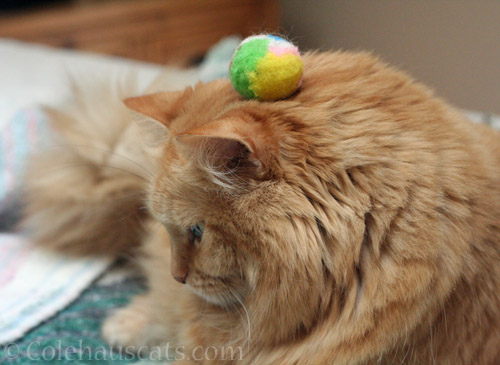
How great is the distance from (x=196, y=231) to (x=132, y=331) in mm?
392

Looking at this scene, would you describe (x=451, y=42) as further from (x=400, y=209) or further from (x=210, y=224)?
(x=210, y=224)

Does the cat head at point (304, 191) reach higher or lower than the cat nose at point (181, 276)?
higher

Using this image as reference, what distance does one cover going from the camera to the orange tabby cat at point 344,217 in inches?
29.1

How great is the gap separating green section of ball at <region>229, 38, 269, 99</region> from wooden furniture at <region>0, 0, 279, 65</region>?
2.39 meters

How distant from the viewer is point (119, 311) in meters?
1.14

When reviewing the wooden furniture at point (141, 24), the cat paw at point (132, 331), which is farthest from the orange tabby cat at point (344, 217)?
the wooden furniture at point (141, 24)

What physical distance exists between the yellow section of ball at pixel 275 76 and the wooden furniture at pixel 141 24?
7.96 feet

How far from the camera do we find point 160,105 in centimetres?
94

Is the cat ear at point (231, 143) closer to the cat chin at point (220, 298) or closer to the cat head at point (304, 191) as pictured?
the cat head at point (304, 191)

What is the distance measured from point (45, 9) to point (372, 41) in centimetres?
236

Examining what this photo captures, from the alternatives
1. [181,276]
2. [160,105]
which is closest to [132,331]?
[181,276]

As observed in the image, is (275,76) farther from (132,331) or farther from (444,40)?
(444,40)

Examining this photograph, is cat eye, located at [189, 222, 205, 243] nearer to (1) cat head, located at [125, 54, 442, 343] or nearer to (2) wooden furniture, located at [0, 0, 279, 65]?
(1) cat head, located at [125, 54, 442, 343]

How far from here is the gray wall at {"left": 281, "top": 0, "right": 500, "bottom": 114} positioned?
1.69m
